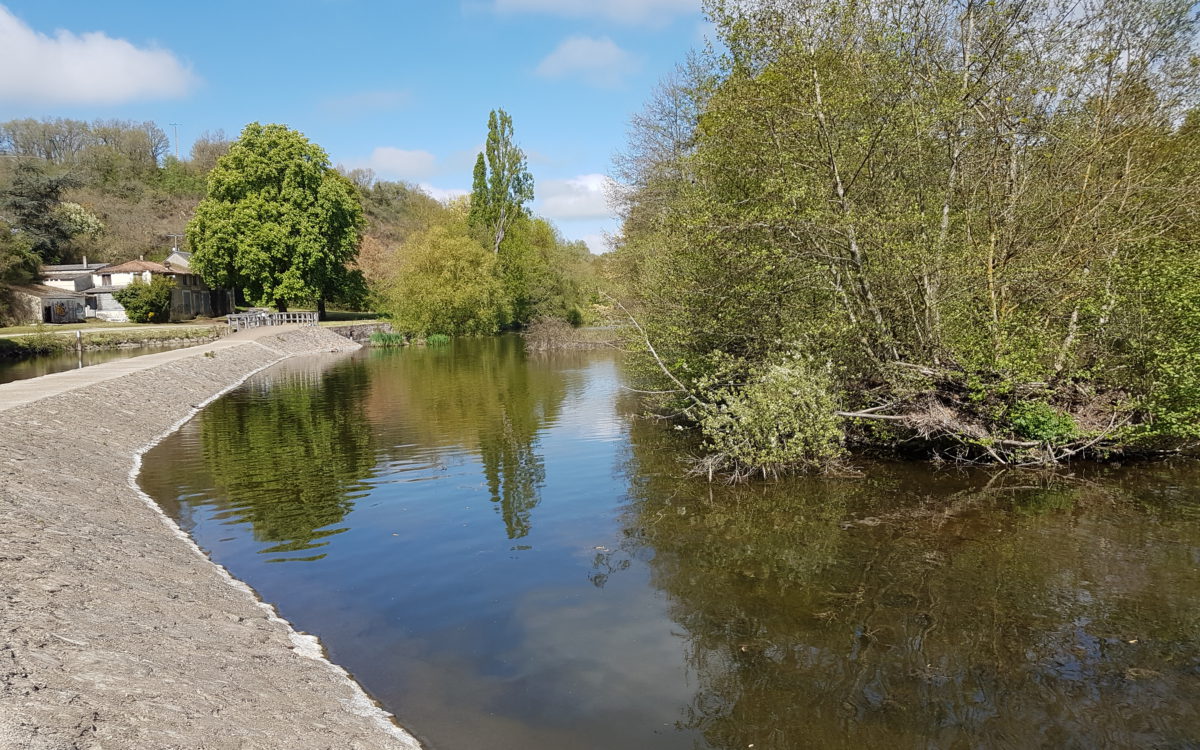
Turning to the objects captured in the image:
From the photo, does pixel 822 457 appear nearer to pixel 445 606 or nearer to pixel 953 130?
pixel 953 130

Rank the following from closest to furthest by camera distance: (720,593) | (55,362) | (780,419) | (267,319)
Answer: (720,593)
(780,419)
(55,362)
(267,319)

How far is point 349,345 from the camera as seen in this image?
59.7m

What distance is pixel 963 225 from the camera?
15172 millimetres

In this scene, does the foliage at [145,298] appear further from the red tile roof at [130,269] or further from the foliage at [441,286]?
the foliage at [441,286]

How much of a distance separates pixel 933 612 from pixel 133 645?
8622mm

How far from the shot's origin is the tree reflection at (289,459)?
13320 millimetres

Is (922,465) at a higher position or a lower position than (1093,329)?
lower

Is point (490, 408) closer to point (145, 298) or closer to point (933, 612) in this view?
point (933, 612)

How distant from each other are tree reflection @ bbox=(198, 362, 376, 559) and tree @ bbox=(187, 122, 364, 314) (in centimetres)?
3316

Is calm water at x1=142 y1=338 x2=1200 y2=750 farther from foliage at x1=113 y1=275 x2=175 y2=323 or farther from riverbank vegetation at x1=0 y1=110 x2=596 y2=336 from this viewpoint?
foliage at x1=113 y1=275 x2=175 y2=323

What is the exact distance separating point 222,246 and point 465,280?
1983 centimetres

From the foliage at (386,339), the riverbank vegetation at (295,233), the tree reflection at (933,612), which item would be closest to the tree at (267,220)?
the riverbank vegetation at (295,233)

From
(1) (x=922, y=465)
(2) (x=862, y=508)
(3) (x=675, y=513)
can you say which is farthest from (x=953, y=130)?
(3) (x=675, y=513)

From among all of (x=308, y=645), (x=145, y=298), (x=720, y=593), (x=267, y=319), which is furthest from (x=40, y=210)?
(x=720, y=593)
